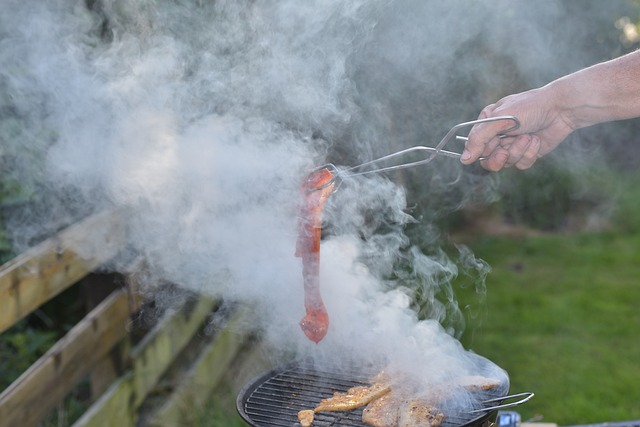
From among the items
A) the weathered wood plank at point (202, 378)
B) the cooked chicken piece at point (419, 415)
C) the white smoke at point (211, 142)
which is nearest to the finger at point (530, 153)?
the white smoke at point (211, 142)

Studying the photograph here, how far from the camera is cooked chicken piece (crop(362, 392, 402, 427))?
Result: 258cm

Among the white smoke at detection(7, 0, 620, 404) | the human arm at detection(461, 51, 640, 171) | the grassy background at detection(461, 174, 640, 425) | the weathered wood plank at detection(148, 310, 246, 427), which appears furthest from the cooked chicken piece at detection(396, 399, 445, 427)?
the grassy background at detection(461, 174, 640, 425)

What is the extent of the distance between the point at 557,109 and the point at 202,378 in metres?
2.68

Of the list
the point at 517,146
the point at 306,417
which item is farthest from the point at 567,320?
the point at 306,417

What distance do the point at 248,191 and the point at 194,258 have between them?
520mm

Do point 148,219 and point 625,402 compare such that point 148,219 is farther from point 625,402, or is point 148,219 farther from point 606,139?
point 606,139

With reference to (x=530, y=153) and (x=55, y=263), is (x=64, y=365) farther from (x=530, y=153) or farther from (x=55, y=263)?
(x=530, y=153)

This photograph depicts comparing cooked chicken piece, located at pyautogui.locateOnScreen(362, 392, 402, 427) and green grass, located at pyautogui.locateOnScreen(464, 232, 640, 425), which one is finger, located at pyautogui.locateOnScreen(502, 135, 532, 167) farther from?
green grass, located at pyautogui.locateOnScreen(464, 232, 640, 425)

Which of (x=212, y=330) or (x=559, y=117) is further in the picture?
(x=212, y=330)

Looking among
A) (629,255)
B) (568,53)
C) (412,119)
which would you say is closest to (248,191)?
(412,119)

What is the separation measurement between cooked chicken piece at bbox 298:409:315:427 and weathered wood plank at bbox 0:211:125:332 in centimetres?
125

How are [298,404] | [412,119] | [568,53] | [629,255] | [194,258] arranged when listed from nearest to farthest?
[298,404] → [194,258] → [412,119] → [568,53] → [629,255]

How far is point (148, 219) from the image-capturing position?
3.90 meters

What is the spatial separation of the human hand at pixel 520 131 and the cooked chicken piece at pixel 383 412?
3.32 ft
